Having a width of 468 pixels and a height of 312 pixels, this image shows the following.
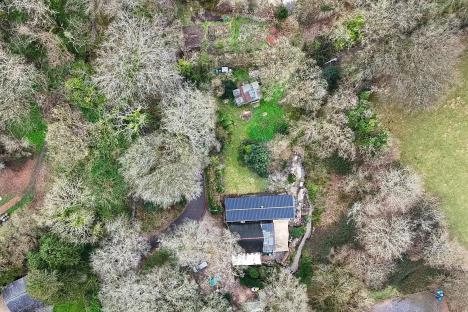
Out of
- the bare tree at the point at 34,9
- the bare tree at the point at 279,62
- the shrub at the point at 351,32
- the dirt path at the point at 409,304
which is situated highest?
the bare tree at the point at 34,9

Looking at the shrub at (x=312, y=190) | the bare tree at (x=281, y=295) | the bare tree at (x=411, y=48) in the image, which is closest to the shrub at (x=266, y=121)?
the shrub at (x=312, y=190)

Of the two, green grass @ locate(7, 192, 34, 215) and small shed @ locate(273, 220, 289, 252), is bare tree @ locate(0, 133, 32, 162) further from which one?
small shed @ locate(273, 220, 289, 252)

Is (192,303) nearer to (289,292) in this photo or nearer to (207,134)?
(289,292)

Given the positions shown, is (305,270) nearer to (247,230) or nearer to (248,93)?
(247,230)

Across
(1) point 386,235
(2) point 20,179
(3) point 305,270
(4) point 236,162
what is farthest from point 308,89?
(2) point 20,179

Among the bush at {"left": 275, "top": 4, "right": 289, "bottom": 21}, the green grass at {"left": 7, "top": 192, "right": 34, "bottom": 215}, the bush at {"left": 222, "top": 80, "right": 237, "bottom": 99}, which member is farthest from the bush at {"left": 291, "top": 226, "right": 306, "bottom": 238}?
the green grass at {"left": 7, "top": 192, "right": 34, "bottom": 215}

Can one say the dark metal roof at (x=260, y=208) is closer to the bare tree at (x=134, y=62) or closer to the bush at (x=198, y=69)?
the bush at (x=198, y=69)
